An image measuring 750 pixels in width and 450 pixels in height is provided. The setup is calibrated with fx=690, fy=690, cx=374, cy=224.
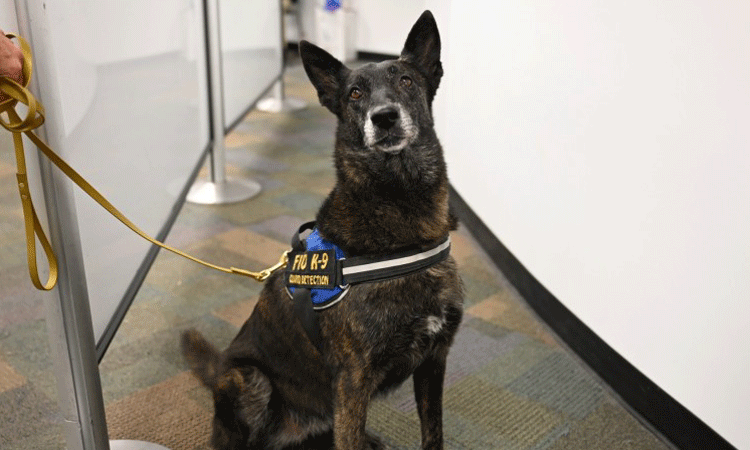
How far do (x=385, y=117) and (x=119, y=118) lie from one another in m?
0.78

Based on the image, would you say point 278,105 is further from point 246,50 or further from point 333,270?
point 333,270

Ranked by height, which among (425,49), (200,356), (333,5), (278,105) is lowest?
(278,105)

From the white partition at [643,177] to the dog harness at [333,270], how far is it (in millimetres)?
661

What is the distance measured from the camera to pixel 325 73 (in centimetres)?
153

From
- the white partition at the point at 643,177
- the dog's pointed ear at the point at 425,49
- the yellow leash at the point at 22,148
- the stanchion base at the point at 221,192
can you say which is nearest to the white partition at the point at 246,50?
the stanchion base at the point at 221,192

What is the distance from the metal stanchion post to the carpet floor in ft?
1.52

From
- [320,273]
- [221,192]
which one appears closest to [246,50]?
[221,192]

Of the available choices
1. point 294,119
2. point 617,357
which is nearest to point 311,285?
point 617,357

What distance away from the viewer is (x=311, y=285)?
138cm

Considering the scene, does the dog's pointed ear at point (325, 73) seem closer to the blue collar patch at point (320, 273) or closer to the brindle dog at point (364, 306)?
the brindle dog at point (364, 306)

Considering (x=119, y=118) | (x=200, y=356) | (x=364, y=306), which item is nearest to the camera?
(x=364, y=306)

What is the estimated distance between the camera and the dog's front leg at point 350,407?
1350 mm

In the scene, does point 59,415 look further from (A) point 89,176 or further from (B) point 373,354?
(B) point 373,354

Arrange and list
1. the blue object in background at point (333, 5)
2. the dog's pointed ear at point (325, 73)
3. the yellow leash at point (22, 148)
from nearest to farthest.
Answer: the yellow leash at point (22, 148), the dog's pointed ear at point (325, 73), the blue object in background at point (333, 5)
